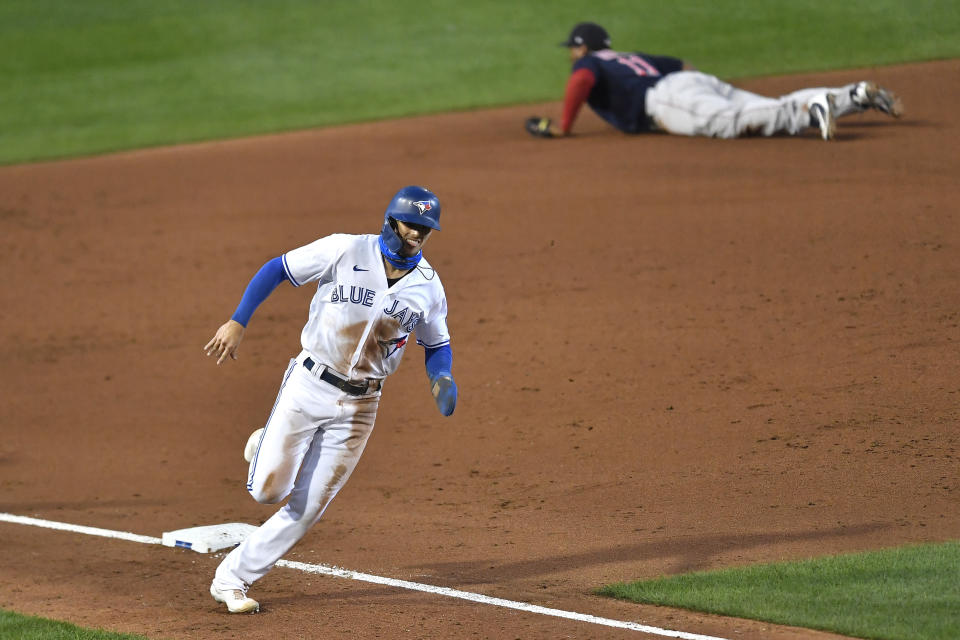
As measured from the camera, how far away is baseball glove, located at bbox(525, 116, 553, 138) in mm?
16594

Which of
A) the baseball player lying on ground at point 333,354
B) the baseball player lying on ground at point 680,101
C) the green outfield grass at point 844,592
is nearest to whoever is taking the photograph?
the green outfield grass at point 844,592

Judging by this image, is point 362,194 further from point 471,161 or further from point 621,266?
point 621,266

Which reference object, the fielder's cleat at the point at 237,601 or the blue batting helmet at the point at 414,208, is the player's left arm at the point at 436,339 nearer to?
the blue batting helmet at the point at 414,208

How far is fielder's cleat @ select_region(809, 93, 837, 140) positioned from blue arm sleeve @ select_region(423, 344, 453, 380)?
29.2 feet

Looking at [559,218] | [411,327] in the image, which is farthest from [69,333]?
[411,327]

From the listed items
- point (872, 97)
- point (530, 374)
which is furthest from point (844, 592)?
point (872, 97)

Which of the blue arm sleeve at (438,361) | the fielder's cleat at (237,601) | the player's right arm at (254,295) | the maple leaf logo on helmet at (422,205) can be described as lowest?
the fielder's cleat at (237,601)

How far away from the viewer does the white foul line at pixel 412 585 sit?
6337 millimetres

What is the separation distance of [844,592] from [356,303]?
9.84 ft

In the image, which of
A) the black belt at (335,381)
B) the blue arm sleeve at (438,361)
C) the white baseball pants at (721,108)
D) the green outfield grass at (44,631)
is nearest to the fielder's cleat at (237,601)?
the green outfield grass at (44,631)

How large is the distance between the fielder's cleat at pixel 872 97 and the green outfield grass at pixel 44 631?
10627 millimetres

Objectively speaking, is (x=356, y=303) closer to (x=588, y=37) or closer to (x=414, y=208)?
(x=414, y=208)

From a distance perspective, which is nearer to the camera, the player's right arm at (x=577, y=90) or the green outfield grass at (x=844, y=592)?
the green outfield grass at (x=844, y=592)

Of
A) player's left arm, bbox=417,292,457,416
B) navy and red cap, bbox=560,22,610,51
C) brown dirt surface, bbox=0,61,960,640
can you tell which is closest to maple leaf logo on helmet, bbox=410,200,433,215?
player's left arm, bbox=417,292,457,416
